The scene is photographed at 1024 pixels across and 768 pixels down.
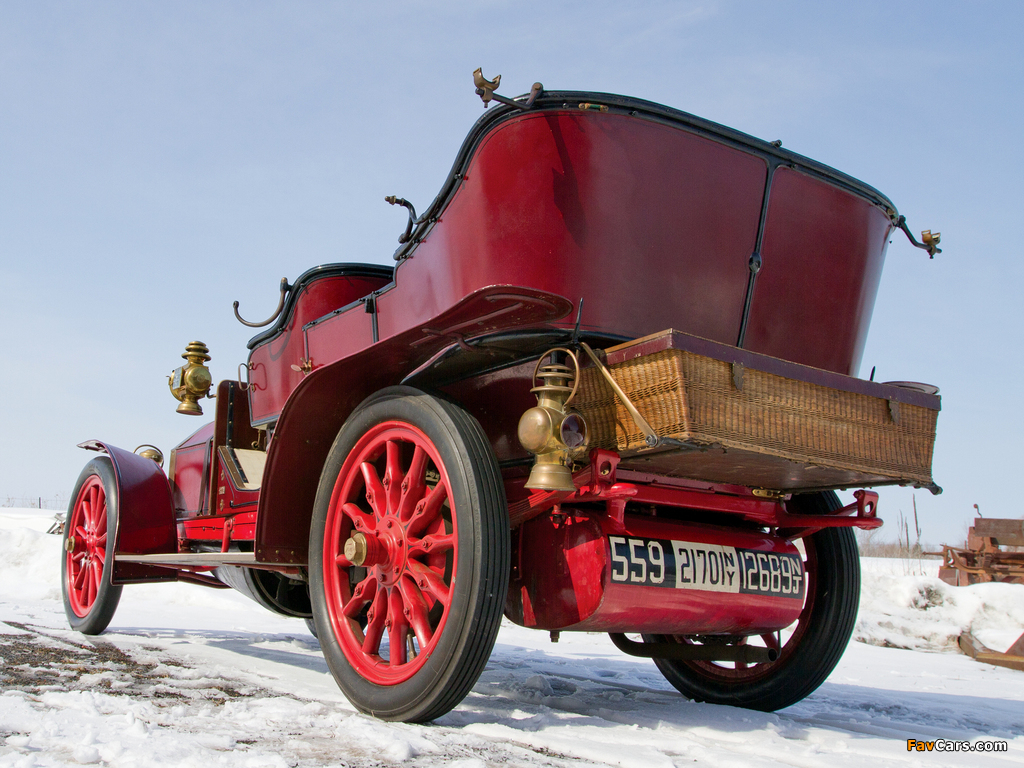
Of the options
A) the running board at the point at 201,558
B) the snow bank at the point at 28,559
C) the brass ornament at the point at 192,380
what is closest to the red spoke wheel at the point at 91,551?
the running board at the point at 201,558

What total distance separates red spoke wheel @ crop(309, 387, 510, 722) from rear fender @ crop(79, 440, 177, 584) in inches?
91.2

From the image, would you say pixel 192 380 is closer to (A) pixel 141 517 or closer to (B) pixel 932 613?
(A) pixel 141 517

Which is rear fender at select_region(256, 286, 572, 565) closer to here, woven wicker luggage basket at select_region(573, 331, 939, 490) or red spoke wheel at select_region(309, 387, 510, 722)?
red spoke wheel at select_region(309, 387, 510, 722)

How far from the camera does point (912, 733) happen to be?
3109 millimetres

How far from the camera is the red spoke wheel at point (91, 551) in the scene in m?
5.27

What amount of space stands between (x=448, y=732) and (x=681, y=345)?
4.41 feet

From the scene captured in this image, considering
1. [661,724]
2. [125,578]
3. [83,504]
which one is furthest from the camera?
[83,504]

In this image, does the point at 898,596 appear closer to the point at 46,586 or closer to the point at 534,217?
the point at 534,217

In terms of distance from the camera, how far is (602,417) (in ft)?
8.91

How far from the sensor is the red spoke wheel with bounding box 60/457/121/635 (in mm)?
5270

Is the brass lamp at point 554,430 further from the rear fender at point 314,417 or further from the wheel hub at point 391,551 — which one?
the wheel hub at point 391,551

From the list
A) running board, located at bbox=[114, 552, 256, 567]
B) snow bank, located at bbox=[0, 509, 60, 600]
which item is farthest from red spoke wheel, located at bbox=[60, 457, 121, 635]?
snow bank, located at bbox=[0, 509, 60, 600]

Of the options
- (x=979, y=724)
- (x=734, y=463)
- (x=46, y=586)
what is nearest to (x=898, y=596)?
(x=979, y=724)

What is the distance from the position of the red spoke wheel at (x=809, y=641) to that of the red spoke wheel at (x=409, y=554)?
4.59 ft
